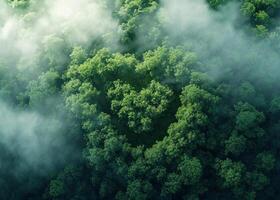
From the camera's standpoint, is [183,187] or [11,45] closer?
[183,187]

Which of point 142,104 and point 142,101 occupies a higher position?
point 142,101

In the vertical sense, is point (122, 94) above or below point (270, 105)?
above

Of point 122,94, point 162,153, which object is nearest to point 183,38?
point 122,94

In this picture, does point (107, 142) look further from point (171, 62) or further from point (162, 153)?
point (171, 62)

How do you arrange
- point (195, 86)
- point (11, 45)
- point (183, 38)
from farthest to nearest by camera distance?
point (11, 45)
point (183, 38)
point (195, 86)

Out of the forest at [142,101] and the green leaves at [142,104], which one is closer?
the forest at [142,101]

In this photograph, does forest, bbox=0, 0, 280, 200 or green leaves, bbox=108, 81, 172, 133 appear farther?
green leaves, bbox=108, 81, 172, 133

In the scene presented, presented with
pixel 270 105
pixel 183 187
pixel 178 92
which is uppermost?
pixel 178 92

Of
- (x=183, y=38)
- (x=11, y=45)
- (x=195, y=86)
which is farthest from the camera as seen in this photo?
(x=11, y=45)
